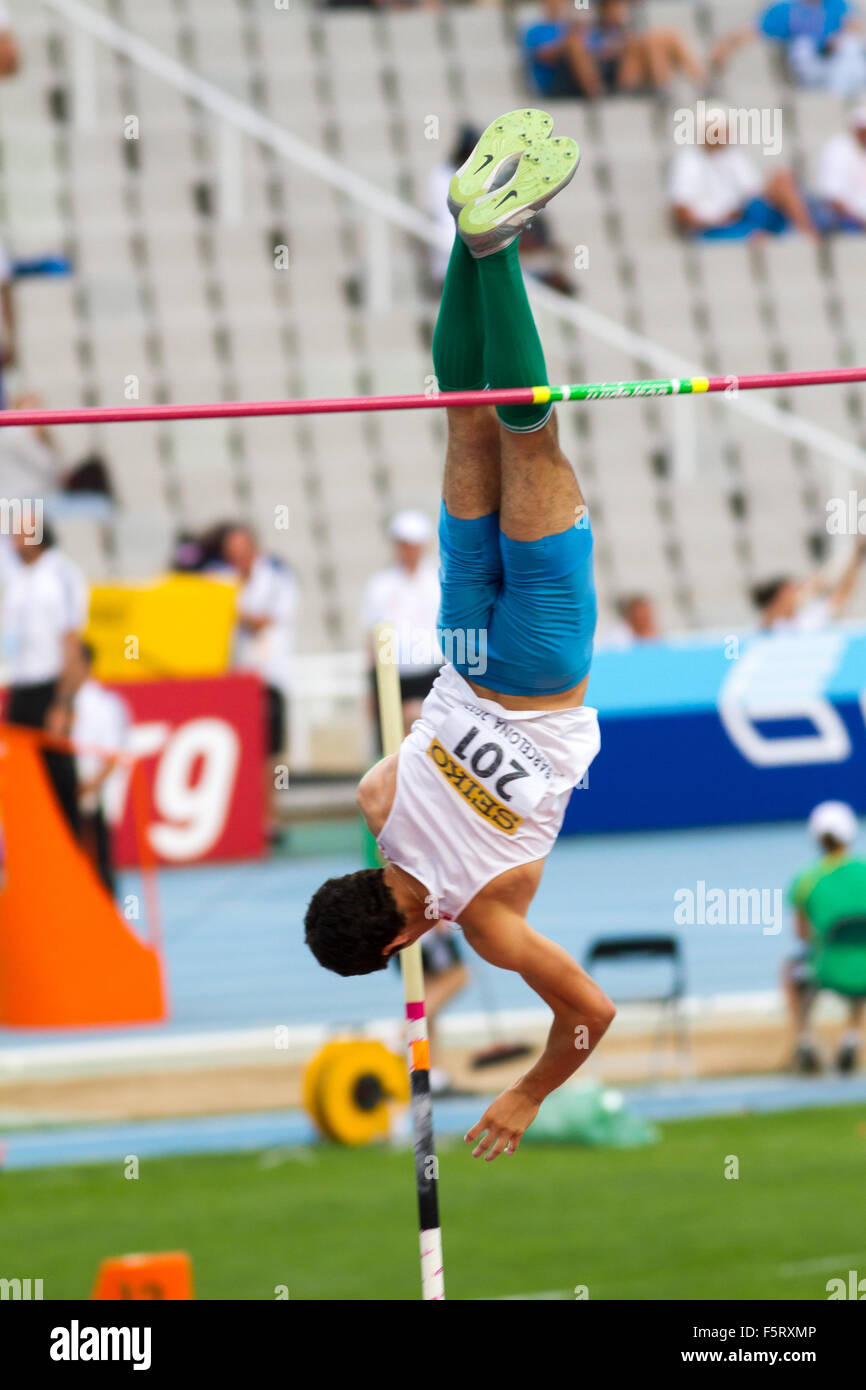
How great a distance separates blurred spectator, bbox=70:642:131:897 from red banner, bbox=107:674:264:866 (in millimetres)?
626

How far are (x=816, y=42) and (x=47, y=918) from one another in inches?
411

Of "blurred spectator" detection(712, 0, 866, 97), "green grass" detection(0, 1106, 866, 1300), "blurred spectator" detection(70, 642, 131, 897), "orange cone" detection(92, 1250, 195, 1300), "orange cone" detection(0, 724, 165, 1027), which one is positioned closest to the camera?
"orange cone" detection(92, 1250, 195, 1300)

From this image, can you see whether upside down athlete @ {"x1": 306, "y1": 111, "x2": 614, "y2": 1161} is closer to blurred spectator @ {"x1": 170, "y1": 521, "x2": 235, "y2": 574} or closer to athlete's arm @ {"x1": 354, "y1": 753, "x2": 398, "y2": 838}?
athlete's arm @ {"x1": 354, "y1": 753, "x2": 398, "y2": 838}

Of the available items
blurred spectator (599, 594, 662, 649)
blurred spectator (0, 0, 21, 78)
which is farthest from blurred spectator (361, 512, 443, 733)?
blurred spectator (0, 0, 21, 78)

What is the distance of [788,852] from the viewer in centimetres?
1323

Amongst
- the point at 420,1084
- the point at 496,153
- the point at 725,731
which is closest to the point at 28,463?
the point at 725,731

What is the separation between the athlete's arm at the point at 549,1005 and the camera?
→ 4977 millimetres

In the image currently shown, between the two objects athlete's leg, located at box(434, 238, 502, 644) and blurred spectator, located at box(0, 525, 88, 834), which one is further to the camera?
blurred spectator, located at box(0, 525, 88, 834)

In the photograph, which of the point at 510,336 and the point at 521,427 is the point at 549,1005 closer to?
the point at 521,427

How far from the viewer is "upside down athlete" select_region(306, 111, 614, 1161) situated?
490 cm

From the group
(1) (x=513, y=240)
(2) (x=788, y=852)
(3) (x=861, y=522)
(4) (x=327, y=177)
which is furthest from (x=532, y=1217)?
(4) (x=327, y=177)

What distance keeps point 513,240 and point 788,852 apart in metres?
8.85

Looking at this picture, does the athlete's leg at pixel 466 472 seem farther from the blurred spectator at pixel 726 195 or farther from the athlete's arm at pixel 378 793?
the blurred spectator at pixel 726 195

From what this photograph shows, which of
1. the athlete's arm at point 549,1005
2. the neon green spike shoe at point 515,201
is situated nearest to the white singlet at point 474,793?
the athlete's arm at point 549,1005
